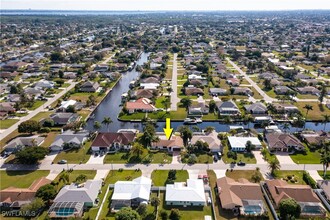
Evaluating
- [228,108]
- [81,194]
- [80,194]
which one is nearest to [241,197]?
[81,194]

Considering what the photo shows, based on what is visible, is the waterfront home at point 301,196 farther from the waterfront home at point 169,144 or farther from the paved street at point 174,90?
the paved street at point 174,90

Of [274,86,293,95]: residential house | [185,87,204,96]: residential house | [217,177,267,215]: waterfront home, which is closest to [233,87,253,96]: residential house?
[274,86,293,95]: residential house

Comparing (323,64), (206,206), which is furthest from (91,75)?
(323,64)

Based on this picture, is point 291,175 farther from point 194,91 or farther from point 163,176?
point 194,91

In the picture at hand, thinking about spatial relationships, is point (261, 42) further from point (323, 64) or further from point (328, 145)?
point (328, 145)

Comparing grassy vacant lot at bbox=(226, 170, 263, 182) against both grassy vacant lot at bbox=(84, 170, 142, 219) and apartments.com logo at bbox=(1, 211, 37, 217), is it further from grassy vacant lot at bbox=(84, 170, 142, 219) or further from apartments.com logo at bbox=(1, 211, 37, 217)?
apartments.com logo at bbox=(1, 211, 37, 217)

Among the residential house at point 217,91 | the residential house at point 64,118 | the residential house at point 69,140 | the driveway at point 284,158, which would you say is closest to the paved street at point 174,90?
the residential house at point 217,91
